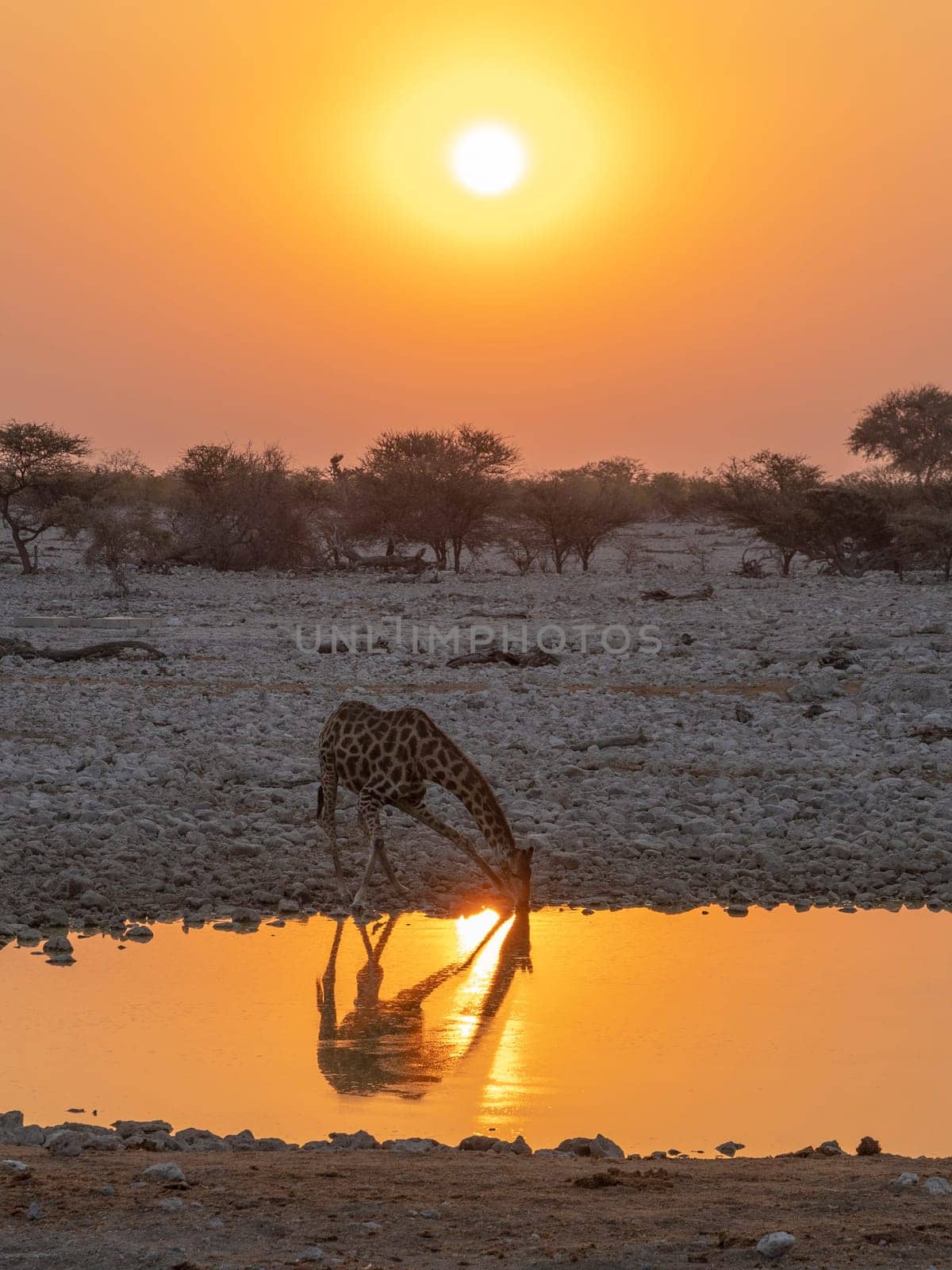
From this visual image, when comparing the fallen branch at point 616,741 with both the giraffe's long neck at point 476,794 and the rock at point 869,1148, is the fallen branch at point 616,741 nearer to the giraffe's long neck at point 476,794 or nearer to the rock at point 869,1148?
the giraffe's long neck at point 476,794

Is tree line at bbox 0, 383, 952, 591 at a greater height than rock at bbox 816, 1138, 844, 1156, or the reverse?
tree line at bbox 0, 383, 952, 591

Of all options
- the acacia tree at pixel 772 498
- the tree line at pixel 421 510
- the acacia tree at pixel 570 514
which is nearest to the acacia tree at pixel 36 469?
the tree line at pixel 421 510

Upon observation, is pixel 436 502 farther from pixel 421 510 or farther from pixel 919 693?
pixel 919 693

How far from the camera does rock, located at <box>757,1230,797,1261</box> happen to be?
4.41 metres

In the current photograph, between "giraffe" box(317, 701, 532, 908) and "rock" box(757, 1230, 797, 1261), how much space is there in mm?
6284

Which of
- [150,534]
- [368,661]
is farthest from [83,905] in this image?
[150,534]

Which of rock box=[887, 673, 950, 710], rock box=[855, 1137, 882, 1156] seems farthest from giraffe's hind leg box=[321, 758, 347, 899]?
rock box=[887, 673, 950, 710]

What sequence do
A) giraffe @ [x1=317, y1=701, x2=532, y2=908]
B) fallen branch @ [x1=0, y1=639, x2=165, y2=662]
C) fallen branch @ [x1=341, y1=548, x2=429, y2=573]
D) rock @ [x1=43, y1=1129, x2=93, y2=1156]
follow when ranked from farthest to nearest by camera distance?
1. fallen branch @ [x1=341, y1=548, x2=429, y2=573]
2. fallen branch @ [x1=0, y1=639, x2=165, y2=662]
3. giraffe @ [x1=317, y1=701, x2=532, y2=908]
4. rock @ [x1=43, y1=1129, x2=93, y2=1156]

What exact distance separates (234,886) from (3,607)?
24.7m

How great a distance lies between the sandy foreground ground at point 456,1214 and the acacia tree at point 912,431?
58.4m

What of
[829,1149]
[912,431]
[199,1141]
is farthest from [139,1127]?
[912,431]

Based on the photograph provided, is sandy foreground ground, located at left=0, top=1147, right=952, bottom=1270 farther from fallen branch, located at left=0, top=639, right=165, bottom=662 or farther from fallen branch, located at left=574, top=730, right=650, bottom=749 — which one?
fallen branch, located at left=0, top=639, right=165, bottom=662

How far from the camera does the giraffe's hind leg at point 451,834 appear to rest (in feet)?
35.4

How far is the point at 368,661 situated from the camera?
78.8ft
